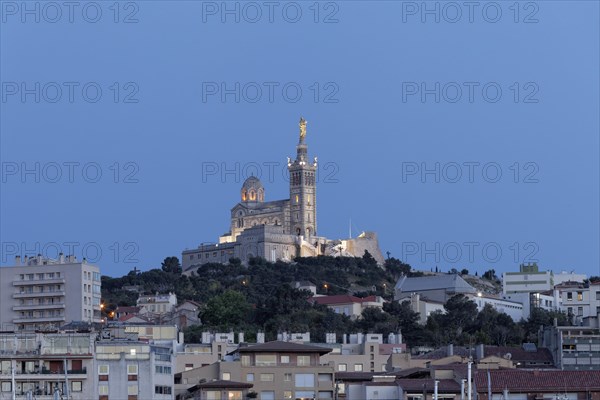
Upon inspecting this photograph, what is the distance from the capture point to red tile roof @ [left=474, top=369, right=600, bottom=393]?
117875 mm

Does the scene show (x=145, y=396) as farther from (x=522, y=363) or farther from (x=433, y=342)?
(x=433, y=342)

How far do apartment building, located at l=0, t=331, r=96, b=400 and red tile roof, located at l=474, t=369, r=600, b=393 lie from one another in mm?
24640

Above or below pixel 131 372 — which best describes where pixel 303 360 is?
above

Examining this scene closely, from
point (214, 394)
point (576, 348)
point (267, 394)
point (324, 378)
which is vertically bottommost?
point (267, 394)

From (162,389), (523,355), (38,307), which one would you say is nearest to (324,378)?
(162,389)

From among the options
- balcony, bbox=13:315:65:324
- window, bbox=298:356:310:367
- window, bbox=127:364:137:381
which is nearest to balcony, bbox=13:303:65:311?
balcony, bbox=13:315:65:324

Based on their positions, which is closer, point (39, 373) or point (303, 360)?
point (39, 373)

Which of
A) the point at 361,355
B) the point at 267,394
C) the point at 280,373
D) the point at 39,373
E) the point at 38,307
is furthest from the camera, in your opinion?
the point at 38,307

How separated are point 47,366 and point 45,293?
66.6m

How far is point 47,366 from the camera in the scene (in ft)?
368

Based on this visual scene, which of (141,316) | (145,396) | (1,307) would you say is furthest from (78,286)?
(145,396)

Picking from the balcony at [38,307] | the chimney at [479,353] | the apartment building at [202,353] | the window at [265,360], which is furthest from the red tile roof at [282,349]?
the balcony at [38,307]

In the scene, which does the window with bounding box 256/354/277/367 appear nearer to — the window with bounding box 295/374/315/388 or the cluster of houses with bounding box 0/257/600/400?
the cluster of houses with bounding box 0/257/600/400

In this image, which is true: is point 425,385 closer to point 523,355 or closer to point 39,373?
point 39,373
